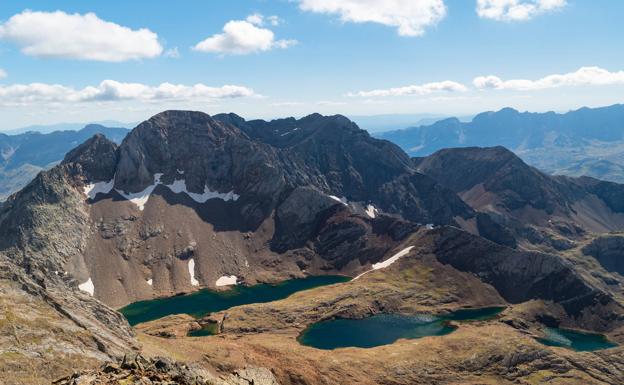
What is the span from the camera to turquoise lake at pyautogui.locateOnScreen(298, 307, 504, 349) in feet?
555

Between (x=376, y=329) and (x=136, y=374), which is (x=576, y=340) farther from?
(x=136, y=374)

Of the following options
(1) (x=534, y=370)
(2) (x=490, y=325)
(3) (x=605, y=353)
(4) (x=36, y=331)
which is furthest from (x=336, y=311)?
(4) (x=36, y=331)

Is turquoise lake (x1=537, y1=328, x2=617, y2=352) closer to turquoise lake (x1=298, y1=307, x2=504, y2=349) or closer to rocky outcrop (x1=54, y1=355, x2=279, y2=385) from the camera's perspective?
turquoise lake (x1=298, y1=307, x2=504, y2=349)

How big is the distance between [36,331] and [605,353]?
157m

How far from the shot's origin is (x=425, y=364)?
5399 inches

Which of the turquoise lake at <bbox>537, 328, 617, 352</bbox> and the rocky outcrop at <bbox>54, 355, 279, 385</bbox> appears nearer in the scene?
the rocky outcrop at <bbox>54, 355, 279, 385</bbox>

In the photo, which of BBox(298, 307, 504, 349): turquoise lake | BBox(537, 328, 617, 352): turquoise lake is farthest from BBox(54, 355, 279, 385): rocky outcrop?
BBox(537, 328, 617, 352): turquoise lake

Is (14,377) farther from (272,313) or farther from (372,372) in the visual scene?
(272,313)

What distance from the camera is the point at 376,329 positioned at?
183000mm

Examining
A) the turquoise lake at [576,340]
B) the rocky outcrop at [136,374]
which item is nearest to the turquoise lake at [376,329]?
the turquoise lake at [576,340]

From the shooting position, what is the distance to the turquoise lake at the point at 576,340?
171750 mm

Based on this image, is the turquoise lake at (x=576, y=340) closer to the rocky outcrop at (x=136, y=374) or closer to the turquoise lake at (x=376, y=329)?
the turquoise lake at (x=376, y=329)

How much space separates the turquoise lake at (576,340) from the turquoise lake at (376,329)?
74.4ft

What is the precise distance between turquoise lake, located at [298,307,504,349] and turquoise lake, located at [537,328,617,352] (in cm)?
2268
